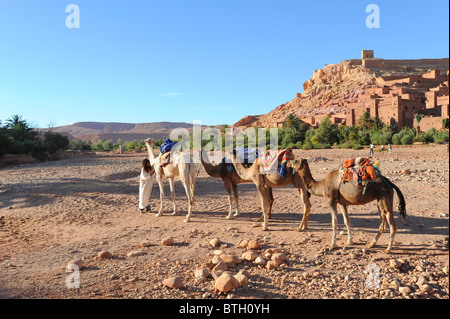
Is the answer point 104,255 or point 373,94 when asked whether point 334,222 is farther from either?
point 373,94

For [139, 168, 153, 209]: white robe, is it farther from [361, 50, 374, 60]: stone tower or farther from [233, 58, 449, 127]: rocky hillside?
[361, 50, 374, 60]: stone tower

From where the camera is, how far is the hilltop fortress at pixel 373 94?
44594mm

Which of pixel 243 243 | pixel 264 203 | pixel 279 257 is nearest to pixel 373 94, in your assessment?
pixel 264 203

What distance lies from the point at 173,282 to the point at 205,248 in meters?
1.54

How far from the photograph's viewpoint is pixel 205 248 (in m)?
5.48

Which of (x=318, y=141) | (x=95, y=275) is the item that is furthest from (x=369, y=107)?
(x=95, y=275)

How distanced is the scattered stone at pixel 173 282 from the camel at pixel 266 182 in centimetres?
280

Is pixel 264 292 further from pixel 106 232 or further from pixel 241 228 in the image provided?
pixel 106 232

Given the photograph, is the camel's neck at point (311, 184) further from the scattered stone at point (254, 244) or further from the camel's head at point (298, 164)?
the scattered stone at point (254, 244)

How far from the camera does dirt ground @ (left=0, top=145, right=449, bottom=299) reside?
396 cm

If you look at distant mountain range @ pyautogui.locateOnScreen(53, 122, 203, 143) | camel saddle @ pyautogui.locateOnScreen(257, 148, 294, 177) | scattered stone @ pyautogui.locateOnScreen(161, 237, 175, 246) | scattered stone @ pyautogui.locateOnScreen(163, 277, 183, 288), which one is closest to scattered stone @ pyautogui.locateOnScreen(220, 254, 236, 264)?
scattered stone @ pyautogui.locateOnScreen(163, 277, 183, 288)

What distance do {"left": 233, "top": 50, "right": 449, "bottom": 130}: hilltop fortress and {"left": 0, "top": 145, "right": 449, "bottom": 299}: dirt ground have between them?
37.6 m

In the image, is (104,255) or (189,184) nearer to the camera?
(104,255)

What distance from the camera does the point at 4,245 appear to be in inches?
238
